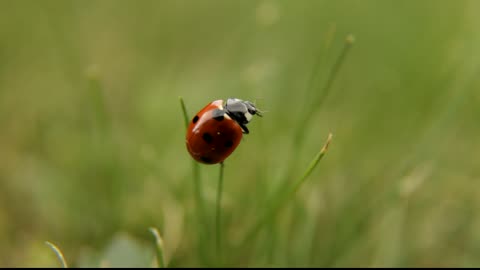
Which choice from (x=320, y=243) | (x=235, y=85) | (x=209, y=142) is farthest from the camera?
(x=235, y=85)

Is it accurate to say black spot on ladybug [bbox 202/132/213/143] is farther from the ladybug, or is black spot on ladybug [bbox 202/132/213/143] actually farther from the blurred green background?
the blurred green background

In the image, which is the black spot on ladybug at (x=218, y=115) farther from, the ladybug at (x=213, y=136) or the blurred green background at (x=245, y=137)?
the blurred green background at (x=245, y=137)

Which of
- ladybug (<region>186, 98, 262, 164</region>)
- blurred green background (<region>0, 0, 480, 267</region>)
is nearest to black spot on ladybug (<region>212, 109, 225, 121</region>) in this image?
ladybug (<region>186, 98, 262, 164</region>)

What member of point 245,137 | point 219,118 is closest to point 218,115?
point 219,118

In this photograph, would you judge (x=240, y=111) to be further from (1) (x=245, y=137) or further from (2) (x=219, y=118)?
(1) (x=245, y=137)

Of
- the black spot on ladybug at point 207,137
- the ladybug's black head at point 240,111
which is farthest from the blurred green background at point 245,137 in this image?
the black spot on ladybug at point 207,137

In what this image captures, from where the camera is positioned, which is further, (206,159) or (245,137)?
(245,137)

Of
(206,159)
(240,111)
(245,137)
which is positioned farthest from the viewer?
(245,137)

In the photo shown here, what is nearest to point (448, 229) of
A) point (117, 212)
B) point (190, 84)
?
point (117, 212)

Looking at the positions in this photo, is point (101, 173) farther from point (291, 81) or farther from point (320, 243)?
point (291, 81)
